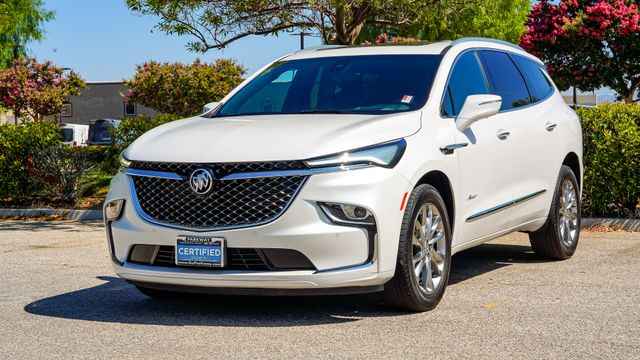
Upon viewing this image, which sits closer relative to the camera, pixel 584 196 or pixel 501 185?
pixel 501 185

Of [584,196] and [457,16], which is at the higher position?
[457,16]

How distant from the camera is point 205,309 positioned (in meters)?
7.27

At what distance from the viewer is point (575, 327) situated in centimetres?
654

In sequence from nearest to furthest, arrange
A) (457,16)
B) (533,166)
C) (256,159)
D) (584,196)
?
1. (256,159)
2. (533,166)
3. (584,196)
4. (457,16)

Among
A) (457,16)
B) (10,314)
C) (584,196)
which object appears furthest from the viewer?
(457,16)

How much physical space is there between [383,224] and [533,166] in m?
2.67

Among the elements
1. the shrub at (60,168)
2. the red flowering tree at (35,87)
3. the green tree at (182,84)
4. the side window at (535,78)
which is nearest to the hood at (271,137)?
the side window at (535,78)

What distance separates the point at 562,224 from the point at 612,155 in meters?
3.14

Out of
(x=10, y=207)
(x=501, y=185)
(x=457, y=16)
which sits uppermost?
(x=457, y=16)

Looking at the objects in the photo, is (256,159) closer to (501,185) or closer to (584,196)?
(501,185)

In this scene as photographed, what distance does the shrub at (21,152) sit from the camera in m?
15.6

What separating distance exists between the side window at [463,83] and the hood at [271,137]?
590mm

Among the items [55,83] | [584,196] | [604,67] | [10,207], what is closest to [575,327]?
[584,196]

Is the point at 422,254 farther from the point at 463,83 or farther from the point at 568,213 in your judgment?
the point at 568,213
